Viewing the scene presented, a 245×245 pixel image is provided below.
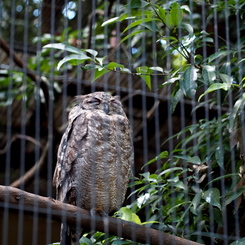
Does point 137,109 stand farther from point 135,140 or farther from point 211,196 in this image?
point 211,196

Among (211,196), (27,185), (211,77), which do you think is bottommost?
(27,185)

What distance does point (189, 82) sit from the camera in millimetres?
1967

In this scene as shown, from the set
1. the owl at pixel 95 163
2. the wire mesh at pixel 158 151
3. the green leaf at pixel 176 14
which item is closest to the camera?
the wire mesh at pixel 158 151

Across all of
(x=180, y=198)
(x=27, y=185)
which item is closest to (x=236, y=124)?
(x=180, y=198)

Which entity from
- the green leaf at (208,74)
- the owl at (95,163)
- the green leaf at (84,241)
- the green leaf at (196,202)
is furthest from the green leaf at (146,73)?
the green leaf at (84,241)

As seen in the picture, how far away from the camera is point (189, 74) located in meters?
1.99

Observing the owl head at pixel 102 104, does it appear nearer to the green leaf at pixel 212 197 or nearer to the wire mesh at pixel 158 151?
the wire mesh at pixel 158 151

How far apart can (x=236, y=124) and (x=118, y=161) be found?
1.73 ft

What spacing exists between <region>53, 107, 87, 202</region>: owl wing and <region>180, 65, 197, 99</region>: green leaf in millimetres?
517

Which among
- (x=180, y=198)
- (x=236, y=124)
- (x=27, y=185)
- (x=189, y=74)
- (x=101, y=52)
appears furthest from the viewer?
(x=101, y=52)

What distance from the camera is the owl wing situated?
223 cm

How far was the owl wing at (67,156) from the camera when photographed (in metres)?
2.23

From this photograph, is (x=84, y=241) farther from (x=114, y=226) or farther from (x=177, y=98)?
(x=177, y=98)

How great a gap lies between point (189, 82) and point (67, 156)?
64cm
